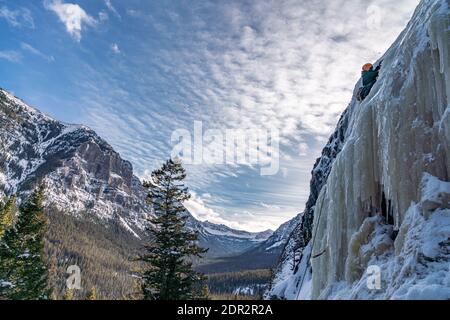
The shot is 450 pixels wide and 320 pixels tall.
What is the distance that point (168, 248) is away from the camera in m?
18.4

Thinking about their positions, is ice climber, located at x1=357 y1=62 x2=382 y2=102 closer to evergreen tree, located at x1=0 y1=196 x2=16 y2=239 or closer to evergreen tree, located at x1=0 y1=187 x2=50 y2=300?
evergreen tree, located at x1=0 y1=187 x2=50 y2=300

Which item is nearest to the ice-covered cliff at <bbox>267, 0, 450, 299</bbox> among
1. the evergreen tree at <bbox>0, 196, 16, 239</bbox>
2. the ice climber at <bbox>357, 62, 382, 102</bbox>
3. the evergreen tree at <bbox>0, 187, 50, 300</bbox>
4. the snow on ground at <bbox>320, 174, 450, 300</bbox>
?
the snow on ground at <bbox>320, 174, 450, 300</bbox>

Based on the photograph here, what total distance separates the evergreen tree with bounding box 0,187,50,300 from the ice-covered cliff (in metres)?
18.2

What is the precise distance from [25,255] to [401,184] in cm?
2243

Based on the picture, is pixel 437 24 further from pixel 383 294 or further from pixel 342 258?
pixel 342 258

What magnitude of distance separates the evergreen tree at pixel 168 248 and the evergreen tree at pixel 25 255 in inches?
376

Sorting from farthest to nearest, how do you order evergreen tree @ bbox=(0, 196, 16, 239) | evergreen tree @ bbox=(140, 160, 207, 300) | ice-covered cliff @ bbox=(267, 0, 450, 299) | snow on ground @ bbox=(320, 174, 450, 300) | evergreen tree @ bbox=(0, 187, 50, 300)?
evergreen tree @ bbox=(0, 196, 16, 239), evergreen tree @ bbox=(0, 187, 50, 300), evergreen tree @ bbox=(140, 160, 207, 300), ice-covered cliff @ bbox=(267, 0, 450, 299), snow on ground @ bbox=(320, 174, 450, 300)

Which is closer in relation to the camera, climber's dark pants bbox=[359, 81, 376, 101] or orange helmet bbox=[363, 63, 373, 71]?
climber's dark pants bbox=[359, 81, 376, 101]

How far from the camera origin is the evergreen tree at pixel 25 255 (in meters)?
22.6

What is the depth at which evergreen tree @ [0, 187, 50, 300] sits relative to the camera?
889 inches

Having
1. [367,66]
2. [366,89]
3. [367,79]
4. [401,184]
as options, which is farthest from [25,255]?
[367,66]

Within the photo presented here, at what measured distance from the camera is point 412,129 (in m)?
11.5

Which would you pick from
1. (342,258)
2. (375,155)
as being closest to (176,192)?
(342,258)
